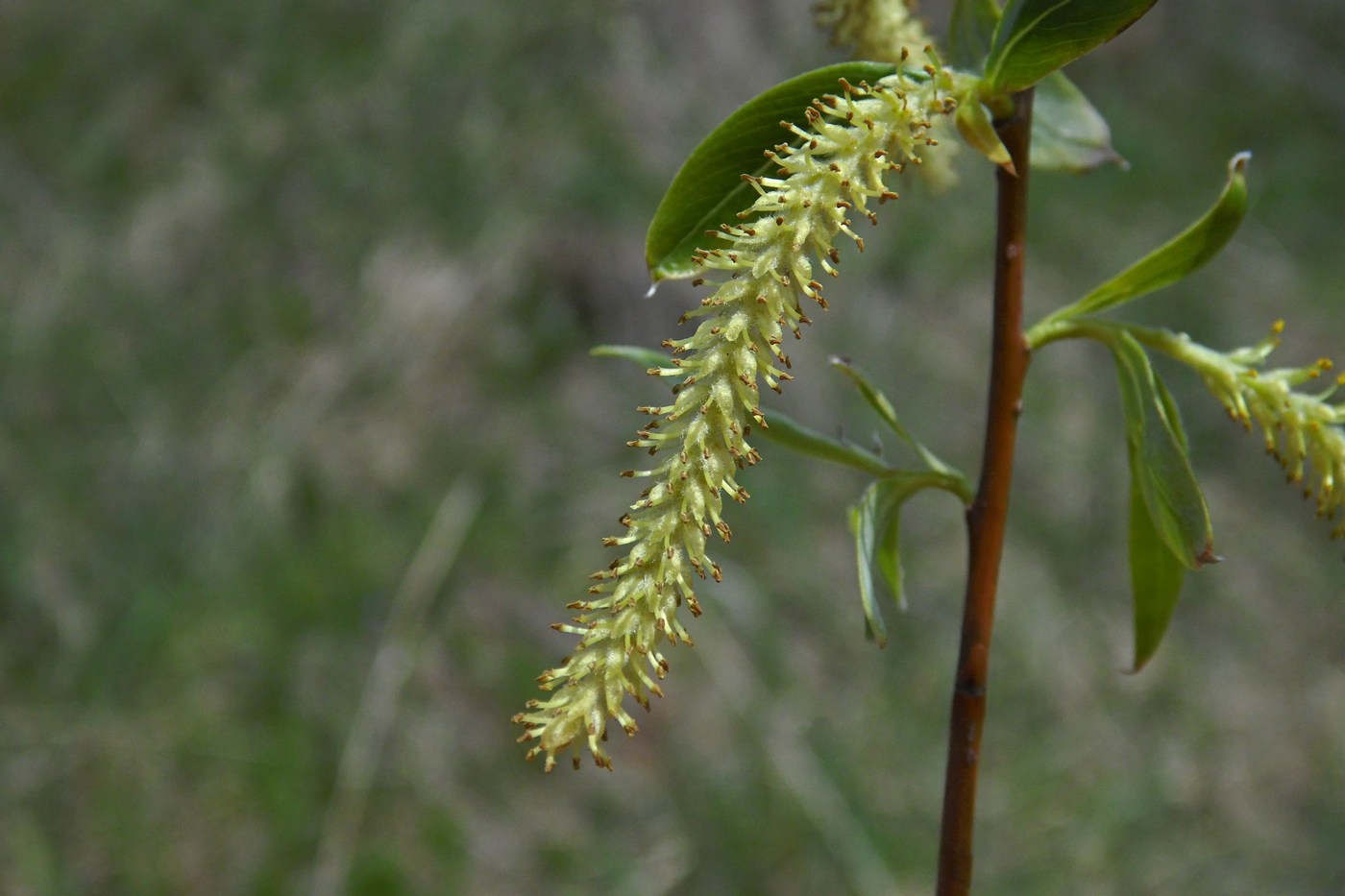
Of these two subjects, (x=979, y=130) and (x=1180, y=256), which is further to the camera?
(x=1180, y=256)

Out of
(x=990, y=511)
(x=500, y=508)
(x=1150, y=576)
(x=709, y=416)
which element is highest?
(x=709, y=416)

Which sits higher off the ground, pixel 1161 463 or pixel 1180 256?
pixel 1180 256

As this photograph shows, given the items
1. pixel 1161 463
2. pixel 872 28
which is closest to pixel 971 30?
pixel 872 28

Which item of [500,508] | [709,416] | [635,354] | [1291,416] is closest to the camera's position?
[709,416]

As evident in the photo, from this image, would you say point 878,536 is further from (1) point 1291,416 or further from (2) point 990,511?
(1) point 1291,416

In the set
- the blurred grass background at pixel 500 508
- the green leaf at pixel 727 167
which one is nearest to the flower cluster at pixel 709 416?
the green leaf at pixel 727 167

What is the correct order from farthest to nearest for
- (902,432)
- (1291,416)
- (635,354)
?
(635,354)
(902,432)
(1291,416)

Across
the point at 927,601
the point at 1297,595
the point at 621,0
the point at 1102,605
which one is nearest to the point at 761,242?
the point at 927,601
